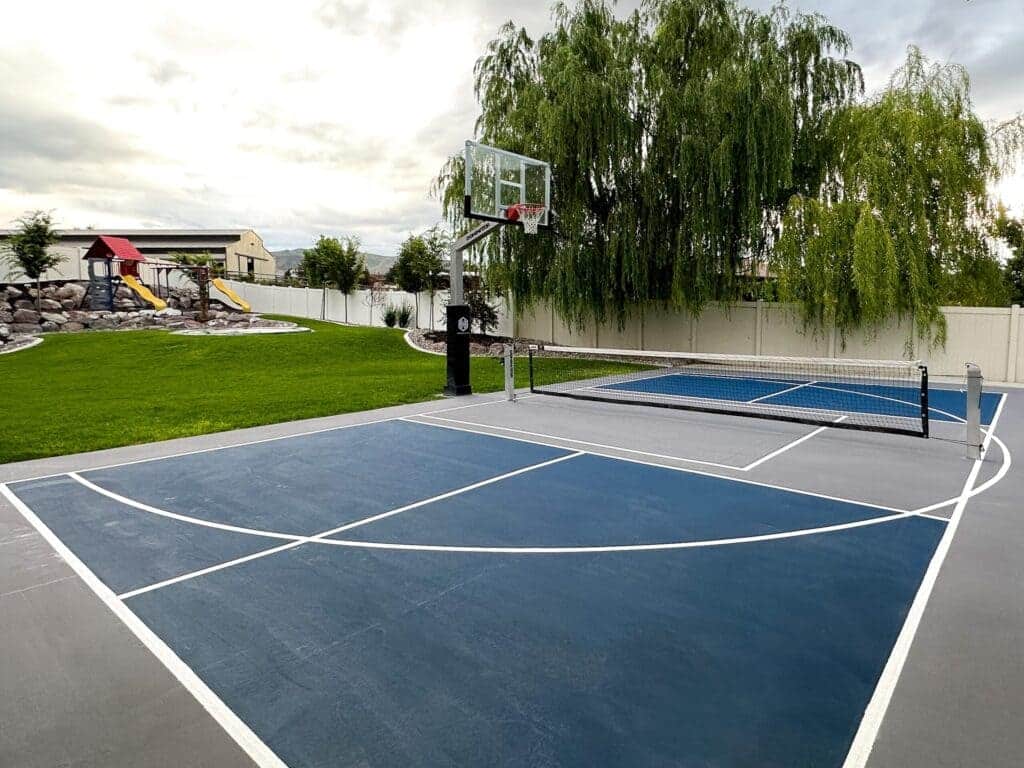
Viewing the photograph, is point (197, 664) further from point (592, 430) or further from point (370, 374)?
point (370, 374)

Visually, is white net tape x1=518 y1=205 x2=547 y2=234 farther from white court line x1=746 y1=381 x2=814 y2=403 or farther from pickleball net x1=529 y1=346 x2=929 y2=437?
white court line x1=746 y1=381 x2=814 y2=403

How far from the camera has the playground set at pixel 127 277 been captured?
30562 mm

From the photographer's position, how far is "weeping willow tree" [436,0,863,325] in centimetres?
1656

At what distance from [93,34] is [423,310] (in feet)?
58.2

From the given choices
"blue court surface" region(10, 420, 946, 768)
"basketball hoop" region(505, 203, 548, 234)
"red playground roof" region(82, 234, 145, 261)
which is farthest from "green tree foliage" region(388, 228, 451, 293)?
"blue court surface" region(10, 420, 946, 768)

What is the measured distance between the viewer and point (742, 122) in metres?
16.4

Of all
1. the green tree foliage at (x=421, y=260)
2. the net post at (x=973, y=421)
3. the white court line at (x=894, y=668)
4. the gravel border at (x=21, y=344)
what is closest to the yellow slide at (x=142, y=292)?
the gravel border at (x=21, y=344)

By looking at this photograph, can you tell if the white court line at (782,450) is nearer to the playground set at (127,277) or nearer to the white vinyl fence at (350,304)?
the white vinyl fence at (350,304)

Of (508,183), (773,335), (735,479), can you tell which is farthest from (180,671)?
(773,335)

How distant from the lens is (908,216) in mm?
15594

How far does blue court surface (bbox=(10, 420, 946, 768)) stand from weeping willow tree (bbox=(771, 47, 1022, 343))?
11623 mm

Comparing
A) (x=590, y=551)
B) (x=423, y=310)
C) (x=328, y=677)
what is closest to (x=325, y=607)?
(x=328, y=677)

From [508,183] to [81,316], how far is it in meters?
24.3

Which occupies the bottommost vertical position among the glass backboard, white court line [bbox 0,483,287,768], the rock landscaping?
white court line [bbox 0,483,287,768]
